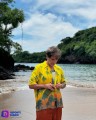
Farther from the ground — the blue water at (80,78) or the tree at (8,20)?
the tree at (8,20)

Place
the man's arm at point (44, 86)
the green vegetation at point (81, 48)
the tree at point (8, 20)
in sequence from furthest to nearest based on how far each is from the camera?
the green vegetation at point (81, 48) < the tree at point (8, 20) < the man's arm at point (44, 86)

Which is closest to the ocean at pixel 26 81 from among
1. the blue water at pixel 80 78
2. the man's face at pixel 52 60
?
the blue water at pixel 80 78

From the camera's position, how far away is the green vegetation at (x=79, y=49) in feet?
451

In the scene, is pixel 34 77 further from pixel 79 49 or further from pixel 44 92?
pixel 79 49

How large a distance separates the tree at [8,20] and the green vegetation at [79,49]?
80.6 m

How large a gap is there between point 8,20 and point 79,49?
98635 mm

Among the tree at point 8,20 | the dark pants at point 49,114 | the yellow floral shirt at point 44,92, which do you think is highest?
the tree at point 8,20

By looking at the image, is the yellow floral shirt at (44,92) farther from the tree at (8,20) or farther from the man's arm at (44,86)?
the tree at (8,20)

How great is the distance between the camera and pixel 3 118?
8.73 metres

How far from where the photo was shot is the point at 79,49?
142 m

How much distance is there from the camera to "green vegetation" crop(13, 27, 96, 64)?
137375 millimetres

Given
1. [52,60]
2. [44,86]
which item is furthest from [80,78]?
[44,86]

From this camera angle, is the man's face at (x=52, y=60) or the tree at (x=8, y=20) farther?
the tree at (x=8, y=20)

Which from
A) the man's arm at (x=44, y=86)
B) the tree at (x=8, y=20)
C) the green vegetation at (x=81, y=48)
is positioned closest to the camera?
the man's arm at (x=44, y=86)
